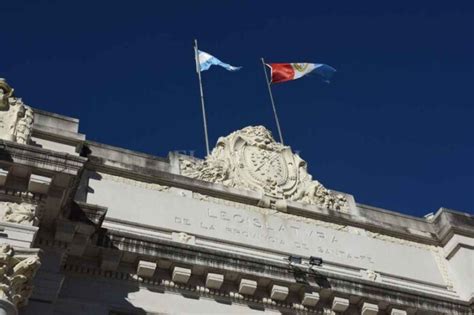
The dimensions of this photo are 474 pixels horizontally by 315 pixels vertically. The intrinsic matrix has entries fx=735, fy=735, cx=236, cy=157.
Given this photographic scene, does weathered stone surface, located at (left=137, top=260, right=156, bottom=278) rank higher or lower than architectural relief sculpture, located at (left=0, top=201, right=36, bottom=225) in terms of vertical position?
lower

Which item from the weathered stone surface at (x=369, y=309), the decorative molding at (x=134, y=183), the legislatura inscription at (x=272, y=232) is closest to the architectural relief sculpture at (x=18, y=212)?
the decorative molding at (x=134, y=183)

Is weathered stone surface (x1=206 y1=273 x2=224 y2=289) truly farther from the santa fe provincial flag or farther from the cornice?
the santa fe provincial flag

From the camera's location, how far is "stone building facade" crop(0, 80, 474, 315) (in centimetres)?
1566

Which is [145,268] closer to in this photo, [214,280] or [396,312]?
[214,280]

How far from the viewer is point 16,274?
14.0 meters

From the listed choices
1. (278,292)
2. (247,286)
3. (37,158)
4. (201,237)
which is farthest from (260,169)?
(37,158)

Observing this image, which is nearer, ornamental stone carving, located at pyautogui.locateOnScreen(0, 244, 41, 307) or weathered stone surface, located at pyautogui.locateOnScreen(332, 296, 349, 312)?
ornamental stone carving, located at pyautogui.locateOnScreen(0, 244, 41, 307)

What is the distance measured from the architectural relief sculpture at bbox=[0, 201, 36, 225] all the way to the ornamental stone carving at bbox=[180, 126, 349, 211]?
6.13 meters

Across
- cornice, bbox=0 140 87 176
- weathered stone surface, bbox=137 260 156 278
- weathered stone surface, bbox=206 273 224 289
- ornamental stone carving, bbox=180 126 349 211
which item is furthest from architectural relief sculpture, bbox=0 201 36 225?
ornamental stone carving, bbox=180 126 349 211

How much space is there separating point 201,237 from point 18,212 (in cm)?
557

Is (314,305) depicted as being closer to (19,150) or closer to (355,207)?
(355,207)

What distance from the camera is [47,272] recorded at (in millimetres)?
15758

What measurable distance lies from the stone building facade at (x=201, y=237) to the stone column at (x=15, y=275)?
22 millimetres

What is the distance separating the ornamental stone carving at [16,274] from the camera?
13867mm
